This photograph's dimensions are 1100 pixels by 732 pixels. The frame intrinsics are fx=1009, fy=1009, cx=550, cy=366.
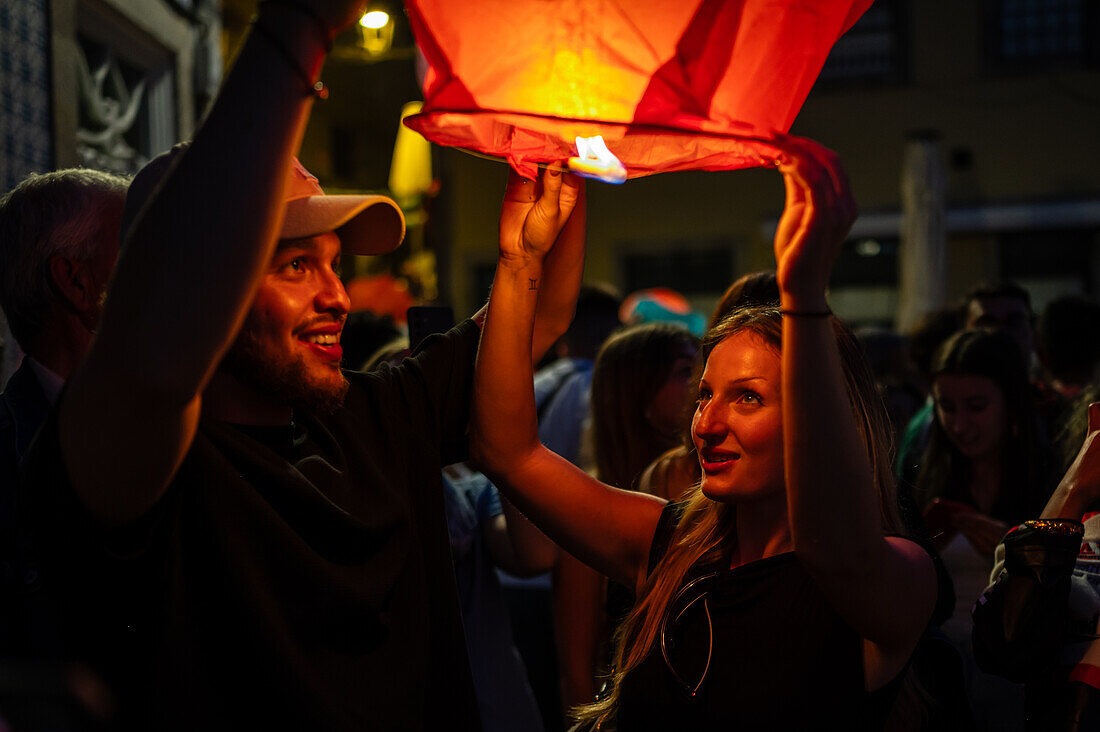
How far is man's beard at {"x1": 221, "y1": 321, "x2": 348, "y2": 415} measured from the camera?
1.46 m

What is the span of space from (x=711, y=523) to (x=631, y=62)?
2.84ft

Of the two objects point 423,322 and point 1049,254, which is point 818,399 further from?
point 1049,254

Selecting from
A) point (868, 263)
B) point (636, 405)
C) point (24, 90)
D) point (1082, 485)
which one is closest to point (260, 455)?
point (1082, 485)

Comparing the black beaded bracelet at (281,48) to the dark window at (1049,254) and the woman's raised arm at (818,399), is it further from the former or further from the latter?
the dark window at (1049,254)

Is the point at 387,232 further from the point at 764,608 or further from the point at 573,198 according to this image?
the point at 764,608

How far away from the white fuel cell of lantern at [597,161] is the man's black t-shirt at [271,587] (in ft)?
1.76

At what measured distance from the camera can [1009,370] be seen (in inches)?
126

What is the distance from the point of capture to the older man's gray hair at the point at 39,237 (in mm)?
1738

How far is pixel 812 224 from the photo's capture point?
4.08ft

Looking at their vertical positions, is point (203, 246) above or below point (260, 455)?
above

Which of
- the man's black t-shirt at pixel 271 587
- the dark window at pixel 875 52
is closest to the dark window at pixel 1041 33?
the dark window at pixel 875 52

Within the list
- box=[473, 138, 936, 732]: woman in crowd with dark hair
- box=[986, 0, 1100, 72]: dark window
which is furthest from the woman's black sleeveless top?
box=[986, 0, 1100, 72]: dark window

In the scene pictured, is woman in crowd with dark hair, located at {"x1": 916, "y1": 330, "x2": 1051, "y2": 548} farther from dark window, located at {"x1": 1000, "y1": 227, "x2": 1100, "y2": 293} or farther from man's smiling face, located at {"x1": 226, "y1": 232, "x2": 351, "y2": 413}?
dark window, located at {"x1": 1000, "y1": 227, "x2": 1100, "y2": 293}

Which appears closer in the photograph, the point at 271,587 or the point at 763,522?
the point at 271,587
